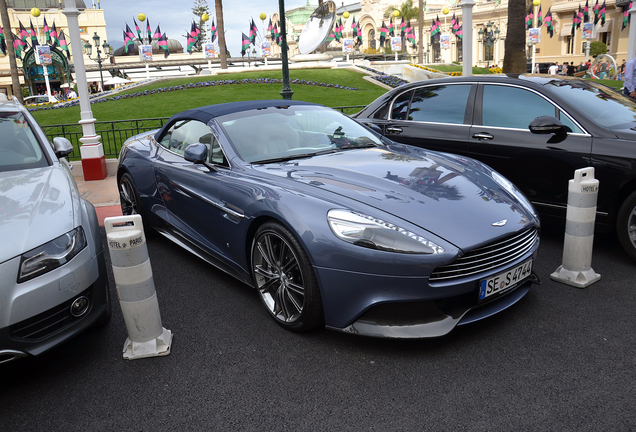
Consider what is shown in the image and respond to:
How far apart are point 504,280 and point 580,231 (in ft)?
4.05

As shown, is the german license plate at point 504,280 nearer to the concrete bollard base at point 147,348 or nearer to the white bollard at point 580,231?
the white bollard at point 580,231

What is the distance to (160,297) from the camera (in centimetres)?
406

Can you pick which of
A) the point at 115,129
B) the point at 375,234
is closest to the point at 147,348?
the point at 375,234

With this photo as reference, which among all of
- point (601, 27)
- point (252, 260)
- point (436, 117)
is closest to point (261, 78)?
point (436, 117)

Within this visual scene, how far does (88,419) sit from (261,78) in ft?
94.0

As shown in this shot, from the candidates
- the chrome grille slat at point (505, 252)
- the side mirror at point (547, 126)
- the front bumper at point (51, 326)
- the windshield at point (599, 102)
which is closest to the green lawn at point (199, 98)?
the windshield at point (599, 102)

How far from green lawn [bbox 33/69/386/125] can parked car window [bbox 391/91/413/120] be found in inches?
568

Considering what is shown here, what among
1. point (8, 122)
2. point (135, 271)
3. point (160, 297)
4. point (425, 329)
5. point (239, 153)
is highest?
point (8, 122)

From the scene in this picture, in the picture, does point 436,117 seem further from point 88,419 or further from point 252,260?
point 88,419

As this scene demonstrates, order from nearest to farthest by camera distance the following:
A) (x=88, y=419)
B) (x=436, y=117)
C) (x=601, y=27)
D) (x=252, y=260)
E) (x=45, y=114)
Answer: (x=88, y=419) < (x=252, y=260) < (x=436, y=117) < (x=45, y=114) < (x=601, y=27)

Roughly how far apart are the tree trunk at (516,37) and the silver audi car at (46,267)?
12504 mm

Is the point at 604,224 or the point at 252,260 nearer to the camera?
the point at 252,260

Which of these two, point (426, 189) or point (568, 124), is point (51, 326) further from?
point (568, 124)

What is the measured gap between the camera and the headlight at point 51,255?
8.58ft
